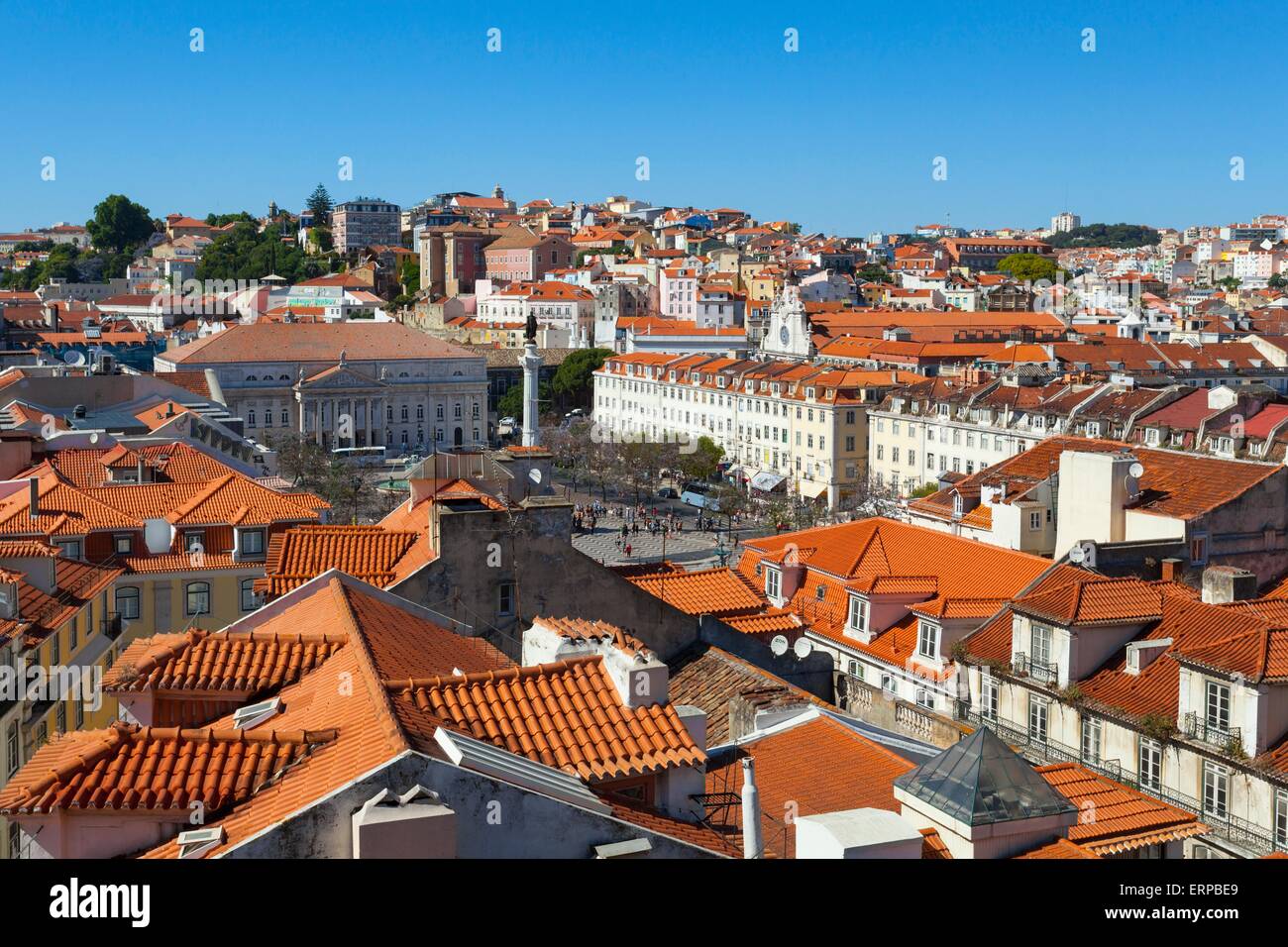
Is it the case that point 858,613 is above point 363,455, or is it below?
above

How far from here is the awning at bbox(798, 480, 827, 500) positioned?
66.8m

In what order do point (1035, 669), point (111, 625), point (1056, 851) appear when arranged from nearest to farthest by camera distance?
point (1056, 851)
point (1035, 669)
point (111, 625)

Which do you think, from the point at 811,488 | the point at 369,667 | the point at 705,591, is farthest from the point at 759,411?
the point at 369,667

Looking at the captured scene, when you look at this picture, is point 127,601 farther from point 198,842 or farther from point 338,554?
point 198,842

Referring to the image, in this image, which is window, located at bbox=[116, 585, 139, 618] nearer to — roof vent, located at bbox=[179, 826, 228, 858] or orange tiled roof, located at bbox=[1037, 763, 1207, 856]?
orange tiled roof, located at bbox=[1037, 763, 1207, 856]

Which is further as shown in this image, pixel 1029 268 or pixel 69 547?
pixel 1029 268

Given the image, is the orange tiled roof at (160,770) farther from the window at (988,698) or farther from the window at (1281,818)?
the window at (988,698)

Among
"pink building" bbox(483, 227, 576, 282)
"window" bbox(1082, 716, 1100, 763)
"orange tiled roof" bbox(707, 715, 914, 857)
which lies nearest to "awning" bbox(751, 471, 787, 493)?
"window" bbox(1082, 716, 1100, 763)

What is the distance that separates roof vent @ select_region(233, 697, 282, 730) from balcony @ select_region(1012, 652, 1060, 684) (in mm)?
11260

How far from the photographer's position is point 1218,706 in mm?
14969

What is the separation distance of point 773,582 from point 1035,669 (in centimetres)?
721

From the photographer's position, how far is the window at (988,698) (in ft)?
61.5

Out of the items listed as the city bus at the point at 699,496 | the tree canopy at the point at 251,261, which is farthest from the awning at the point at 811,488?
the tree canopy at the point at 251,261

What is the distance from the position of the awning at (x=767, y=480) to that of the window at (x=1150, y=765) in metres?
52.7
